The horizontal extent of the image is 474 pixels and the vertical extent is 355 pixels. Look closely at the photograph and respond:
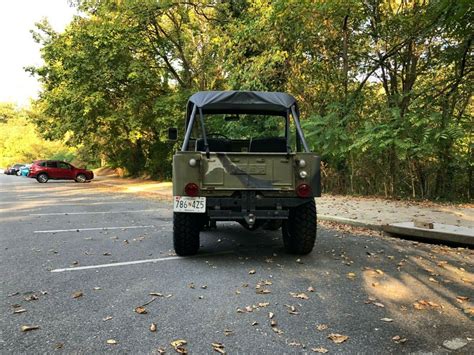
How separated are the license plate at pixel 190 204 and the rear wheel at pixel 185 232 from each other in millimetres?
285

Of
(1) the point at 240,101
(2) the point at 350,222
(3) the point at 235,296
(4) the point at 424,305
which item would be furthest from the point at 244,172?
(2) the point at 350,222

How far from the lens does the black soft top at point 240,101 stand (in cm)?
632

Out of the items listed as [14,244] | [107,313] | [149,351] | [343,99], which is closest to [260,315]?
[149,351]

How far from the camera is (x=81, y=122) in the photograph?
24.8m

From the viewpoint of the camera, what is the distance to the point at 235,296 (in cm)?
415

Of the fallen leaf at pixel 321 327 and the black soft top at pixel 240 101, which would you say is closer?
the fallen leaf at pixel 321 327

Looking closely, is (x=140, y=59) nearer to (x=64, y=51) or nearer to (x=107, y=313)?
(x=64, y=51)

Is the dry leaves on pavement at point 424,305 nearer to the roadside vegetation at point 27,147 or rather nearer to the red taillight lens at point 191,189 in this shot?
the red taillight lens at point 191,189

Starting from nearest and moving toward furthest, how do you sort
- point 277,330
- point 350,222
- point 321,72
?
point 277,330 < point 350,222 < point 321,72

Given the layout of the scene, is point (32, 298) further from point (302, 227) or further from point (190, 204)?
point (302, 227)

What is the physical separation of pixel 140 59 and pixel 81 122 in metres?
5.44

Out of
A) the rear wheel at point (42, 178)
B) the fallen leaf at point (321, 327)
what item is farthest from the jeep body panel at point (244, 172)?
the rear wheel at point (42, 178)

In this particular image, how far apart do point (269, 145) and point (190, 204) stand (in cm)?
184

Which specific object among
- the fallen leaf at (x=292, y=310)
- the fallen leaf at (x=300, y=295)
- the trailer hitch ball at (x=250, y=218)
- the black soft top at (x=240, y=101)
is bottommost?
the fallen leaf at (x=292, y=310)
